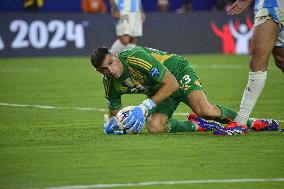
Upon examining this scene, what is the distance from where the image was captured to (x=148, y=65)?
33.4 ft

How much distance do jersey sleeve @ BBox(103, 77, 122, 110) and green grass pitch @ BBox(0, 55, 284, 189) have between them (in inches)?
14.7

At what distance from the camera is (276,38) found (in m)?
10.6

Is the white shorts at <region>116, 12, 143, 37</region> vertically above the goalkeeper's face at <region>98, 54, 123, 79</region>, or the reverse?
the goalkeeper's face at <region>98, 54, 123, 79</region>

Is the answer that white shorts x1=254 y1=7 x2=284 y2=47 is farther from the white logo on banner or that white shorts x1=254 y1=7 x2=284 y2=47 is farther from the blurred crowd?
the blurred crowd

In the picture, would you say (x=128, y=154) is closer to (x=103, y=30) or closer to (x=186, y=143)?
(x=186, y=143)

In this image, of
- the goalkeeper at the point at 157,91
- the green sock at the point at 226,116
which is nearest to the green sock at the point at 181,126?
the goalkeeper at the point at 157,91

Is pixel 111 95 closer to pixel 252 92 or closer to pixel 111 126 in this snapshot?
pixel 111 126

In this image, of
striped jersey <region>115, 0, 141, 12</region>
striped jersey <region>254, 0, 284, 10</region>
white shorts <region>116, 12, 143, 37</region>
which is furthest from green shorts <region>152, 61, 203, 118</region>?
striped jersey <region>115, 0, 141, 12</region>

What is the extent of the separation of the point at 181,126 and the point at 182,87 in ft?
1.73

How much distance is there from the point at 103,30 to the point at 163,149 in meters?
18.0

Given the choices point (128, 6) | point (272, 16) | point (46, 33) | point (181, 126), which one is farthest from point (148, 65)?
point (46, 33)

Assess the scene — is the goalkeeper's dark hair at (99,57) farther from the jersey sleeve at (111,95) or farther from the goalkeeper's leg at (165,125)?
the goalkeeper's leg at (165,125)

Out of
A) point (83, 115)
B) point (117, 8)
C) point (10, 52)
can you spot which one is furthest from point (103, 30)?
point (83, 115)

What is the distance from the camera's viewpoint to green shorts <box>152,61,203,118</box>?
35.2 feet
